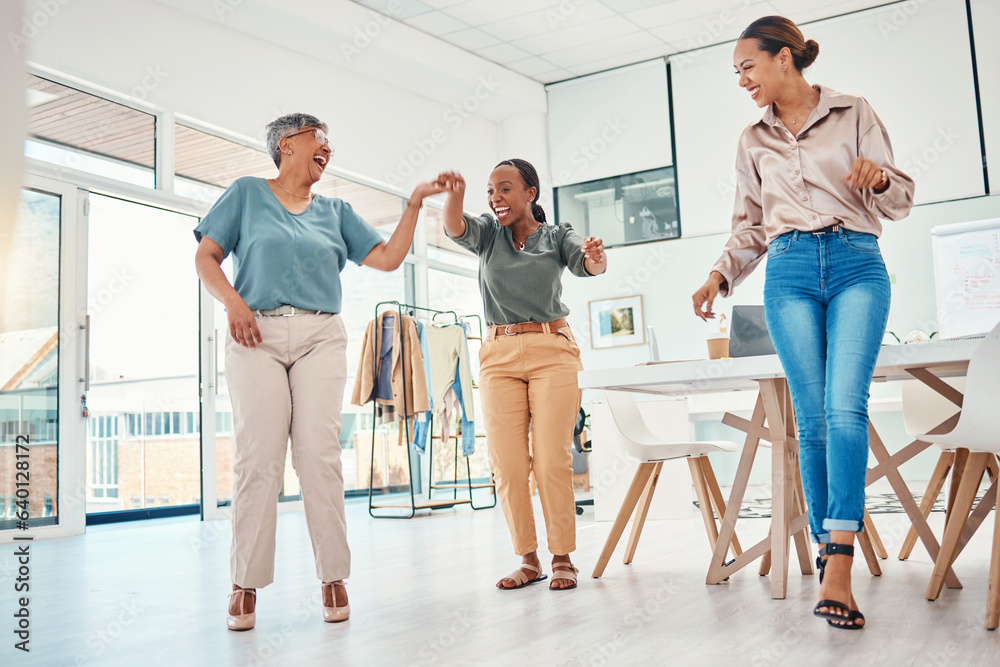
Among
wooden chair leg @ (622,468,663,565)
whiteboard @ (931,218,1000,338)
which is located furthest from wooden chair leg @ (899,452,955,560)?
→ whiteboard @ (931,218,1000,338)

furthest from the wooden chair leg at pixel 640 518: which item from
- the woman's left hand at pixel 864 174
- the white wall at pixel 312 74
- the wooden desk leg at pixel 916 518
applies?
the white wall at pixel 312 74

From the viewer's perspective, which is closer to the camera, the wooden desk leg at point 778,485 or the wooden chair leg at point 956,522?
the wooden chair leg at point 956,522

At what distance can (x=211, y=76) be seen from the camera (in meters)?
5.54

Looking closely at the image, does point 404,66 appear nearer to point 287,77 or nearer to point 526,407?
point 287,77

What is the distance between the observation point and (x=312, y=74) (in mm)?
6301

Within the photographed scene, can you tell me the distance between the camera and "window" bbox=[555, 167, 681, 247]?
760 centimetres

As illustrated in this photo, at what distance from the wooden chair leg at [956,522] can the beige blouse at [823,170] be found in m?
0.65
